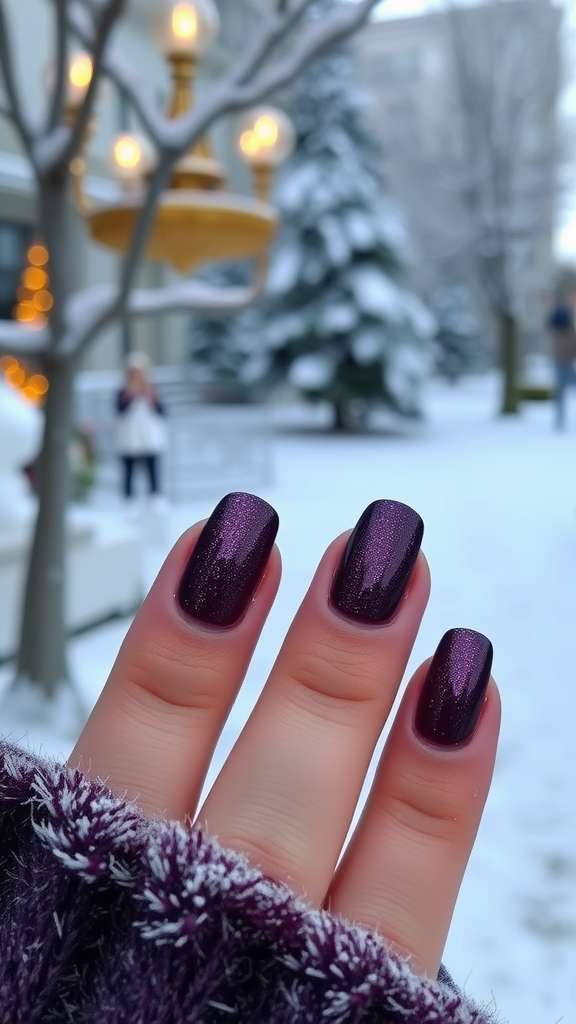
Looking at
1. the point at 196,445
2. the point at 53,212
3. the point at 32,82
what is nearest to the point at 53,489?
the point at 53,212

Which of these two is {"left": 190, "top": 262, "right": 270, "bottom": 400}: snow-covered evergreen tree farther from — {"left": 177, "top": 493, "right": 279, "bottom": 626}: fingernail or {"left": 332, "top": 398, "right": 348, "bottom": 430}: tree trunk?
{"left": 177, "top": 493, "right": 279, "bottom": 626}: fingernail

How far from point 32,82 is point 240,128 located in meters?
8.17

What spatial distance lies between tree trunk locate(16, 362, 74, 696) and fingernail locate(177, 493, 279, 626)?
2.83m

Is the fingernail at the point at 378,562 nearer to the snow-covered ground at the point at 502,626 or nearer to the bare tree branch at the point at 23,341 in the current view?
the snow-covered ground at the point at 502,626

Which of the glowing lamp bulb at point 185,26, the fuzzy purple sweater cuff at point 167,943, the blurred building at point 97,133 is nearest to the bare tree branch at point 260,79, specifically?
the glowing lamp bulb at point 185,26

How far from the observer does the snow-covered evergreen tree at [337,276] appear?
1351 centimetres

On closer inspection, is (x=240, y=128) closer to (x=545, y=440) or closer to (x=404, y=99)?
A: (x=545, y=440)

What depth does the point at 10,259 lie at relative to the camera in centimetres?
1302

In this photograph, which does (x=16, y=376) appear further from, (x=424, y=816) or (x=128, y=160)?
(x=424, y=816)

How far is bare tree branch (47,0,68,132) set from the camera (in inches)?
111

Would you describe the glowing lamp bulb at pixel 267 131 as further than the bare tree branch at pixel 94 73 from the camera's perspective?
Yes

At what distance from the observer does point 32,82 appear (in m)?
11.0

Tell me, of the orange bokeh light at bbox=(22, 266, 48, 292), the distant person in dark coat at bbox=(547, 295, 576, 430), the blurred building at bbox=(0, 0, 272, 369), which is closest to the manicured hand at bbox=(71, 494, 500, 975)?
the blurred building at bbox=(0, 0, 272, 369)

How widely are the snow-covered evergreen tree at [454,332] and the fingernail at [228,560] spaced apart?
1074 inches
